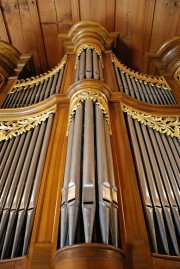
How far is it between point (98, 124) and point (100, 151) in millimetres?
437

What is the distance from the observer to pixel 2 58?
15.2 feet

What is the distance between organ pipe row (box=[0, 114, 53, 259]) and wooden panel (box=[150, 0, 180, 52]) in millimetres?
2767

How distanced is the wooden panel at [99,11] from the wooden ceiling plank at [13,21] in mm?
1094

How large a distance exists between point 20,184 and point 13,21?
3409 millimetres

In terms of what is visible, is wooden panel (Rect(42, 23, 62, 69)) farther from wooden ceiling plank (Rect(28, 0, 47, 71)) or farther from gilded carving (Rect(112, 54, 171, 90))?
gilded carving (Rect(112, 54, 171, 90))

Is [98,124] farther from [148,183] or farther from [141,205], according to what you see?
[141,205]

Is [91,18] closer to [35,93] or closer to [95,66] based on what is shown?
[95,66]

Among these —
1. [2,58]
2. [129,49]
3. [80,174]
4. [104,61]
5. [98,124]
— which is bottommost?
[80,174]

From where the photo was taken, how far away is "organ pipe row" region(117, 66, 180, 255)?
175 cm

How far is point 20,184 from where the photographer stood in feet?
7.16

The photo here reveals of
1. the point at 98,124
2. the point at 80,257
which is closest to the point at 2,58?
the point at 98,124

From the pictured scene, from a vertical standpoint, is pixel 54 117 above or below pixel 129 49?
below

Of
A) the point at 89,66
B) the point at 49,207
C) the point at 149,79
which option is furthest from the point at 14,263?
the point at 149,79

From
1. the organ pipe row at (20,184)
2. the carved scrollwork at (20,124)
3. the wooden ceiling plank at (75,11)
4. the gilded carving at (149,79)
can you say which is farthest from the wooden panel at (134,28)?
the organ pipe row at (20,184)
